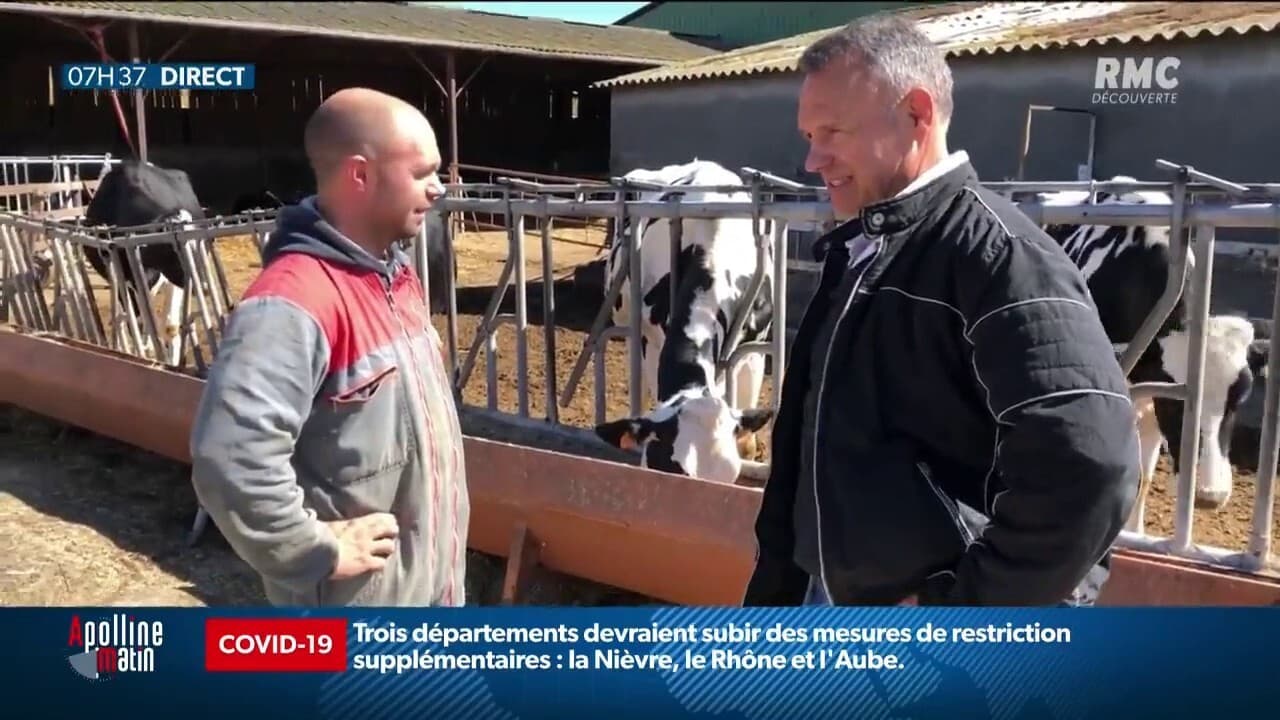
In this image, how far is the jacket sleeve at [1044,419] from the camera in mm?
1291

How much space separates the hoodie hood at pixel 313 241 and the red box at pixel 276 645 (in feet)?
2.00

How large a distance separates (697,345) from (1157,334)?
77.0 inches

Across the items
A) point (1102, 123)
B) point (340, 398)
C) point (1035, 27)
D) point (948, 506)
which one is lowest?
point (948, 506)

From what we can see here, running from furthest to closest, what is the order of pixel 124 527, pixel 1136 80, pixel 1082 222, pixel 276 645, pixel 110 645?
pixel 1136 80 → pixel 124 527 → pixel 1082 222 → pixel 110 645 → pixel 276 645

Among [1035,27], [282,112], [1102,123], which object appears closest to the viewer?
[1102,123]

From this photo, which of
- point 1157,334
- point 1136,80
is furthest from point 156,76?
point 1157,334

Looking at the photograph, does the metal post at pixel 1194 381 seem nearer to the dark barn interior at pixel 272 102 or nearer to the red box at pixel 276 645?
the red box at pixel 276 645

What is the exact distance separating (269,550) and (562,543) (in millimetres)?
2097

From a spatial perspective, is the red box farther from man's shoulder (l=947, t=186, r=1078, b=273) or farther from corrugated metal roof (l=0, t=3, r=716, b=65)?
corrugated metal roof (l=0, t=3, r=716, b=65)

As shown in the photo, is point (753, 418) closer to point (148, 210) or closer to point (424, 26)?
point (148, 210)

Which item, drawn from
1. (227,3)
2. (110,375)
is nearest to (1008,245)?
(110,375)

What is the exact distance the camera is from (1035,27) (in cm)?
1074

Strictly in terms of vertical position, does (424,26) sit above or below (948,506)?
above

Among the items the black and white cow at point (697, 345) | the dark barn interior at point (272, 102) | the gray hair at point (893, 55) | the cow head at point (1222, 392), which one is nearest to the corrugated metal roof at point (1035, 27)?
the black and white cow at point (697, 345)
